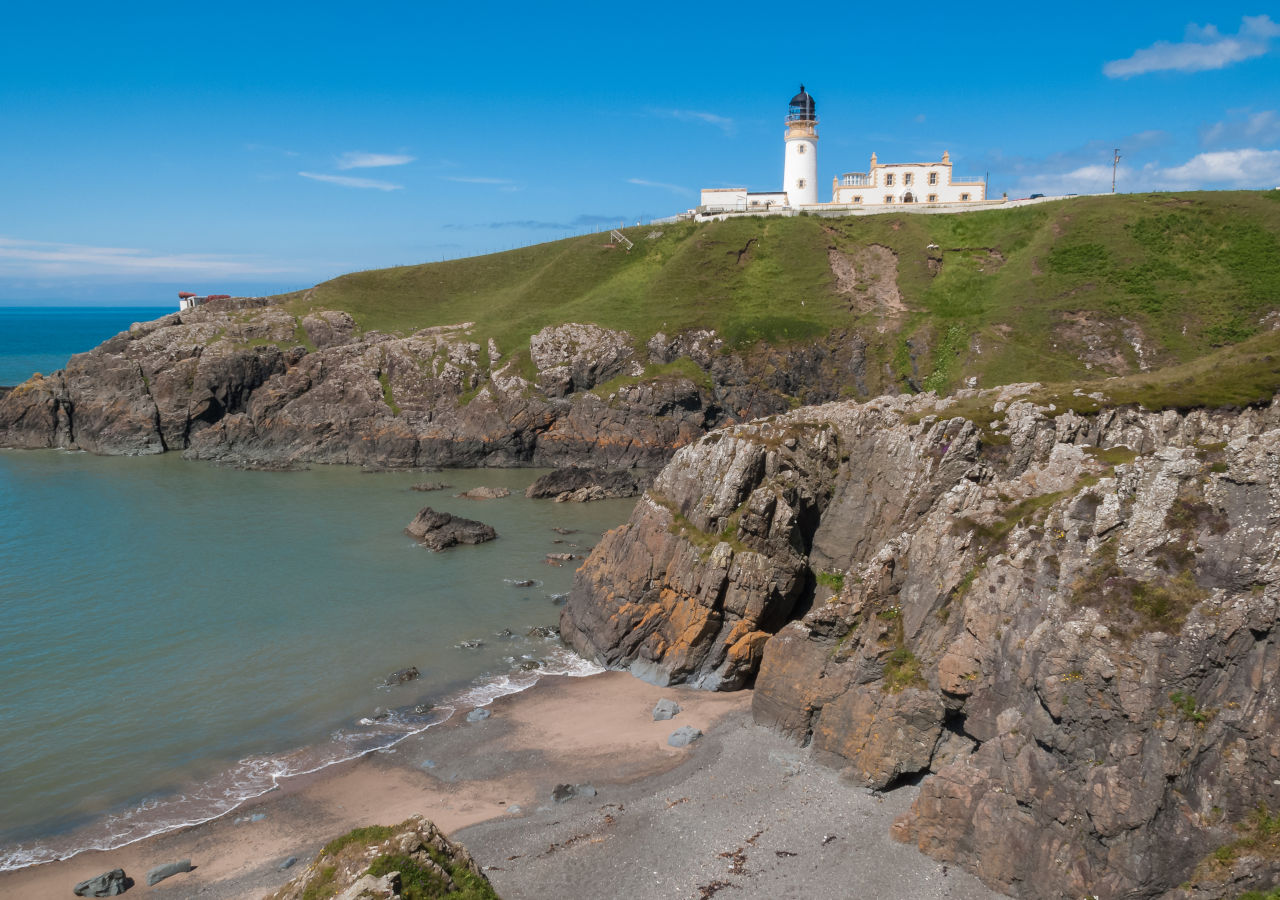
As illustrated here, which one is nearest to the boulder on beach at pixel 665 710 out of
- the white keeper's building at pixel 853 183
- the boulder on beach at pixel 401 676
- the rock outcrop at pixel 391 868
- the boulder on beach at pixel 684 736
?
the boulder on beach at pixel 684 736

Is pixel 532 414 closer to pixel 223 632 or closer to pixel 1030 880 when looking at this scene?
pixel 223 632

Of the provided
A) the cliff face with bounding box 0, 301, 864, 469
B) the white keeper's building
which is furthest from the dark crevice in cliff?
the white keeper's building

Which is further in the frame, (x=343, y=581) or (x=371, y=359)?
(x=371, y=359)

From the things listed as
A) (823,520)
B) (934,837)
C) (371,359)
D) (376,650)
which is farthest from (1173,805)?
(371,359)

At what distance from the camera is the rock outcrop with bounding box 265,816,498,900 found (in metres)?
14.4

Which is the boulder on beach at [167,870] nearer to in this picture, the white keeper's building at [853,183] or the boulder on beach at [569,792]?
the boulder on beach at [569,792]

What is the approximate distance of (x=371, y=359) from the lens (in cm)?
9131

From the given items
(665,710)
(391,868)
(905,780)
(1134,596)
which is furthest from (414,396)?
(1134,596)

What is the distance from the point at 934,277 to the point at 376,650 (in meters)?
83.3

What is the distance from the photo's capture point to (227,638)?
40.7 meters

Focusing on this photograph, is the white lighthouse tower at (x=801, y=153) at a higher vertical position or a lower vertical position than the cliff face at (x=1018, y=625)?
higher

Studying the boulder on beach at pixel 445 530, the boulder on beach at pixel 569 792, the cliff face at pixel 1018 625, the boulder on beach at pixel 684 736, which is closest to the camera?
the cliff face at pixel 1018 625

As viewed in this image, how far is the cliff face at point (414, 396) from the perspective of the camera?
273 ft

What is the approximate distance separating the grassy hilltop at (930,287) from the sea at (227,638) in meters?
37.4
